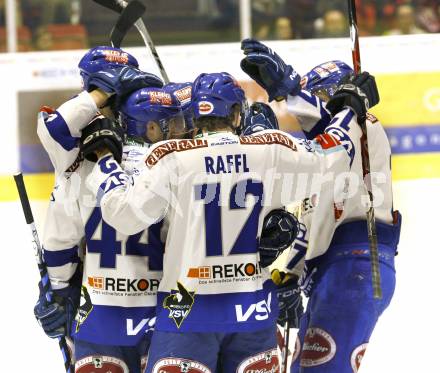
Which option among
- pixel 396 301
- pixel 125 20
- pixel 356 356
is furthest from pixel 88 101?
pixel 396 301

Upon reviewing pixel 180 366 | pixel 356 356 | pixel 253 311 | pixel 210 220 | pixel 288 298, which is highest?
pixel 210 220

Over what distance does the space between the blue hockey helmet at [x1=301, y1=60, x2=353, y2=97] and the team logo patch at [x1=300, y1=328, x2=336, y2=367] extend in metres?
0.76

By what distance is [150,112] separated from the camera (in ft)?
9.96

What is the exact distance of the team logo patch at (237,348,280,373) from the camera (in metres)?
2.81

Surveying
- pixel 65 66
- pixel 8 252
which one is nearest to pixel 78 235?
pixel 8 252

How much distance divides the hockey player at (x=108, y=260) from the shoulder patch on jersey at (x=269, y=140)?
333mm

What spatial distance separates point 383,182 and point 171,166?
0.81 metres

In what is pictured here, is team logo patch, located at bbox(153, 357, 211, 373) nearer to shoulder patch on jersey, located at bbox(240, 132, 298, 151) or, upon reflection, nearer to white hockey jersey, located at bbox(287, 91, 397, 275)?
shoulder patch on jersey, located at bbox(240, 132, 298, 151)

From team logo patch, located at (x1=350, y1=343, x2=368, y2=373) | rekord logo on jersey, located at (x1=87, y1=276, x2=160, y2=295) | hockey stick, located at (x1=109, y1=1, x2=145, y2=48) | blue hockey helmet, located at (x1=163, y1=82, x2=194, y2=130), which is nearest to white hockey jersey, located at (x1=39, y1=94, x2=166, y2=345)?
rekord logo on jersey, located at (x1=87, y1=276, x2=160, y2=295)

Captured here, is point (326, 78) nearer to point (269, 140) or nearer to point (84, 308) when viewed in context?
point (269, 140)

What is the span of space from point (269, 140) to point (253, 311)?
1.49ft

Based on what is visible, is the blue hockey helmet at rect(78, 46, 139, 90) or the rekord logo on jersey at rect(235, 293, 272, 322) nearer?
the rekord logo on jersey at rect(235, 293, 272, 322)

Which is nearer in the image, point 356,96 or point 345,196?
point 356,96

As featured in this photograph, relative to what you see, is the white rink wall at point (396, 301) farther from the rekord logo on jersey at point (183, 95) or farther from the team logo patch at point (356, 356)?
the rekord logo on jersey at point (183, 95)
